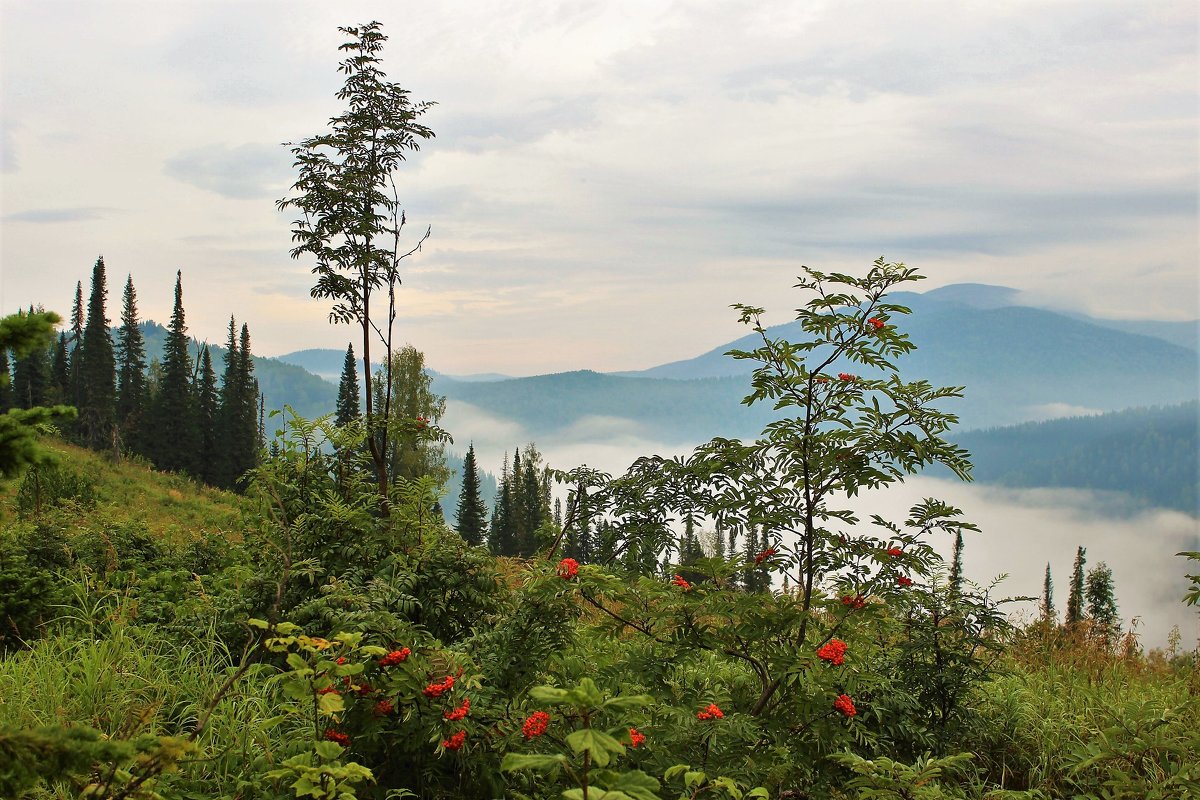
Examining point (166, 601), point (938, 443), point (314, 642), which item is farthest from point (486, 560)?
point (166, 601)

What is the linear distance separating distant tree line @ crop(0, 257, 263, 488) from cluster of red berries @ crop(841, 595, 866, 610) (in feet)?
131

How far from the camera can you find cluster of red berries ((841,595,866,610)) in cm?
329

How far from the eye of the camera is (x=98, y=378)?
39875 mm

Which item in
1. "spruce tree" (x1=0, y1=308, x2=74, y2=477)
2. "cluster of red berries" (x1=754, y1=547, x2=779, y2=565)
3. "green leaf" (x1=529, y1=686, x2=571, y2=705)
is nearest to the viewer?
"spruce tree" (x1=0, y1=308, x2=74, y2=477)

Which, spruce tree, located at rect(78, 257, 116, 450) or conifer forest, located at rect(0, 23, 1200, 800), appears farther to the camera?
spruce tree, located at rect(78, 257, 116, 450)

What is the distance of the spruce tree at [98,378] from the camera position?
39500 mm

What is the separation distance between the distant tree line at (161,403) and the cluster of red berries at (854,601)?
39.9m

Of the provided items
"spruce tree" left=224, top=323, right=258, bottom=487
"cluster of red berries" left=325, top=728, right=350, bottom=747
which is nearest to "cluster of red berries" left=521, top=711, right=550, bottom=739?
"cluster of red berries" left=325, top=728, right=350, bottom=747

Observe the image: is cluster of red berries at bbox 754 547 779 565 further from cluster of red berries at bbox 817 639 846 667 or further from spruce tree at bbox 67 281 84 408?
spruce tree at bbox 67 281 84 408

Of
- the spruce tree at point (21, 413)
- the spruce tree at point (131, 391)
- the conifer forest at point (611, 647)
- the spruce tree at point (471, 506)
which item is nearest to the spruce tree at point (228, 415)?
the spruce tree at point (131, 391)

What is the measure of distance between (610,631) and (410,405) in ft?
108

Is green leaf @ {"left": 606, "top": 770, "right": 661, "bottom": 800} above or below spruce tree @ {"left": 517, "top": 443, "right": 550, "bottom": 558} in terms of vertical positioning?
above

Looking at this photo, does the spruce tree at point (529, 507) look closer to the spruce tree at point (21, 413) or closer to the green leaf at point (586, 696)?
the green leaf at point (586, 696)

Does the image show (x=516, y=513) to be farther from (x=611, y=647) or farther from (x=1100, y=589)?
(x=611, y=647)
